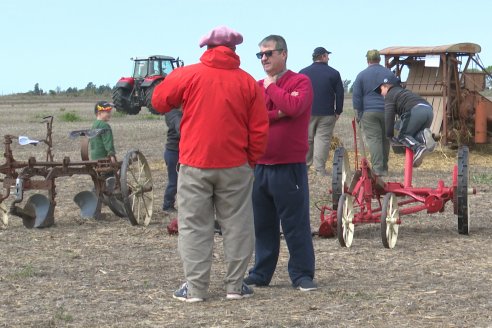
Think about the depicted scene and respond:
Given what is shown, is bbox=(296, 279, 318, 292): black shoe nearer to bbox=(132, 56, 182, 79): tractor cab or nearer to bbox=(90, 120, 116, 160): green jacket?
bbox=(90, 120, 116, 160): green jacket

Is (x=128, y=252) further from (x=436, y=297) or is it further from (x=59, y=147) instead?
(x=59, y=147)

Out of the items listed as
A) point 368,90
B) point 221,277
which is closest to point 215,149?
point 221,277

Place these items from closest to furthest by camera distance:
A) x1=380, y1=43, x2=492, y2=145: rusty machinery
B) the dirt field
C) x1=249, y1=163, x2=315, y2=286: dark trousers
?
1. the dirt field
2. x1=249, y1=163, x2=315, y2=286: dark trousers
3. x1=380, y1=43, x2=492, y2=145: rusty machinery

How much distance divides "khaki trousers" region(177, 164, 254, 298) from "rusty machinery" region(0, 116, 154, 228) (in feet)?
11.7

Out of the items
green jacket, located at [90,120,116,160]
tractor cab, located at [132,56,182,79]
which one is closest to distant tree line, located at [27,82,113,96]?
tractor cab, located at [132,56,182,79]

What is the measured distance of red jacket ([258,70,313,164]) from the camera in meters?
6.86

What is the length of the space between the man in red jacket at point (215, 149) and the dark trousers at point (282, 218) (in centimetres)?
33

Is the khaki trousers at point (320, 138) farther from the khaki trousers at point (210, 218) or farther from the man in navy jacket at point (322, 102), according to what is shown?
the khaki trousers at point (210, 218)

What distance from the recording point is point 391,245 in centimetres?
913

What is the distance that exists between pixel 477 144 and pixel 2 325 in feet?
47.3

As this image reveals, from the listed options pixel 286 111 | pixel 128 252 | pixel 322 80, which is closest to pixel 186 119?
pixel 286 111

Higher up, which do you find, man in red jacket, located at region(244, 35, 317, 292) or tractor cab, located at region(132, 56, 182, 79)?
tractor cab, located at region(132, 56, 182, 79)

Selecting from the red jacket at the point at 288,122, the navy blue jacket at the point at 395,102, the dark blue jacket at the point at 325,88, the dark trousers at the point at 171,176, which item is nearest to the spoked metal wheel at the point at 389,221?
the navy blue jacket at the point at 395,102

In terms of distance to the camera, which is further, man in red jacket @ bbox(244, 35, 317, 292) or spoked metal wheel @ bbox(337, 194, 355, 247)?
spoked metal wheel @ bbox(337, 194, 355, 247)
